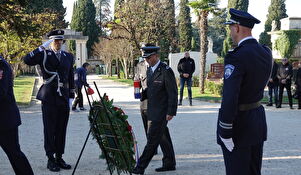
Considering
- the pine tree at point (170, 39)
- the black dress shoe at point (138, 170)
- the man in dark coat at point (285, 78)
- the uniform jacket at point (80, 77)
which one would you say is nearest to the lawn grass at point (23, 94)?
the uniform jacket at point (80, 77)

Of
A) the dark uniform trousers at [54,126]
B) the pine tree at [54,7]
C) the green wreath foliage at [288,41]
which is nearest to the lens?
the dark uniform trousers at [54,126]

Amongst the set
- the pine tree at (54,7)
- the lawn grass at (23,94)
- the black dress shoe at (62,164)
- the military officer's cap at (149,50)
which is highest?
the pine tree at (54,7)

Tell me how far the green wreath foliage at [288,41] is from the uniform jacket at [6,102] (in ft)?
110

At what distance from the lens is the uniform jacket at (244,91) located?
3502mm

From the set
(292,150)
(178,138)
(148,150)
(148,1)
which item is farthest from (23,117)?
(148,1)

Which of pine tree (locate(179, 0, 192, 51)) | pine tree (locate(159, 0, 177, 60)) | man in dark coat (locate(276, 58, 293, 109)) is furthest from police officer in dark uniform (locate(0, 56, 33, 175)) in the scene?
pine tree (locate(179, 0, 192, 51))

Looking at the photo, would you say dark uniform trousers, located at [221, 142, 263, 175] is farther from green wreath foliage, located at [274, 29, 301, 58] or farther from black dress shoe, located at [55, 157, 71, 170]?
green wreath foliage, located at [274, 29, 301, 58]

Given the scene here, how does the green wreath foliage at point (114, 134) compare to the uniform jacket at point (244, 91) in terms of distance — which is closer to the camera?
the uniform jacket at point (244, 91)

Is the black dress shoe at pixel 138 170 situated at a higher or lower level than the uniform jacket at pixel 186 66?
lower

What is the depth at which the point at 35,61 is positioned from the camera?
5.91 metres

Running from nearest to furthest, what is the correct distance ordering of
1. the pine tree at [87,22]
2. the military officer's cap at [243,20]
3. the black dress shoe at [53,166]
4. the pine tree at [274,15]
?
the military officer's cap at [243,20] → the black dress shoe at [53,166] → the pine tree at [274,15] → the pine tree at [87,22]

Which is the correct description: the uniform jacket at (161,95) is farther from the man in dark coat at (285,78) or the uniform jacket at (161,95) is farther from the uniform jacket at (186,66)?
the man in dark coat at (285,78)

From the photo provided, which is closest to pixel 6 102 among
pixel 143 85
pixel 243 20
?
pixel 143 85

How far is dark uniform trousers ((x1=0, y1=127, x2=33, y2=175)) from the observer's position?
4559mm
